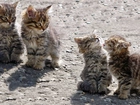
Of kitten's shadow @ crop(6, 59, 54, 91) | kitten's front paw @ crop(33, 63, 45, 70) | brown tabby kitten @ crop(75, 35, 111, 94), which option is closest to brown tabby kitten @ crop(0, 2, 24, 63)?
kitten's shadow @ crop(6, 59, 54, 91)

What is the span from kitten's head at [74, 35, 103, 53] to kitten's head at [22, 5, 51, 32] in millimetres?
738

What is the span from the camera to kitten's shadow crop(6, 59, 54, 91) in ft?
28.4

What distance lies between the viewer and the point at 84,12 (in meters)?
12.4

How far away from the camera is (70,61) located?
976 centimetres

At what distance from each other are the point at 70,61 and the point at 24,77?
4.02ft

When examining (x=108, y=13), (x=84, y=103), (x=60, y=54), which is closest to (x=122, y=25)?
(x=108, y=13)

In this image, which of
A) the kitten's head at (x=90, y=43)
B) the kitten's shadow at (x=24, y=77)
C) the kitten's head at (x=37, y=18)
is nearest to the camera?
the kitten's head at (x=90, y=43)

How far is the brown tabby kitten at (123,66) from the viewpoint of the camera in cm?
809

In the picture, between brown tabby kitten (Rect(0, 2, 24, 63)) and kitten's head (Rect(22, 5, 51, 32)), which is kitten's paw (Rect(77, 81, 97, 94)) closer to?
kitten's head (Rect(22, 5, 51, 32))

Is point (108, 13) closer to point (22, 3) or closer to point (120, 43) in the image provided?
point (22, 3)

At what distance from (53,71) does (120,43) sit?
1698mm

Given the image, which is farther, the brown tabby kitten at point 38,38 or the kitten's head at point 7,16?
the kitten's head at point 7,16

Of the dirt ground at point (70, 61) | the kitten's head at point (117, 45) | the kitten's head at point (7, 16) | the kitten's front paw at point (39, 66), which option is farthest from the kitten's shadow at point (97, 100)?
the kitten's head at point (7, 16)

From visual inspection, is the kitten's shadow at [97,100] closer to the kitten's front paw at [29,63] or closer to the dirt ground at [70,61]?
the dirt ground at [70,61]
